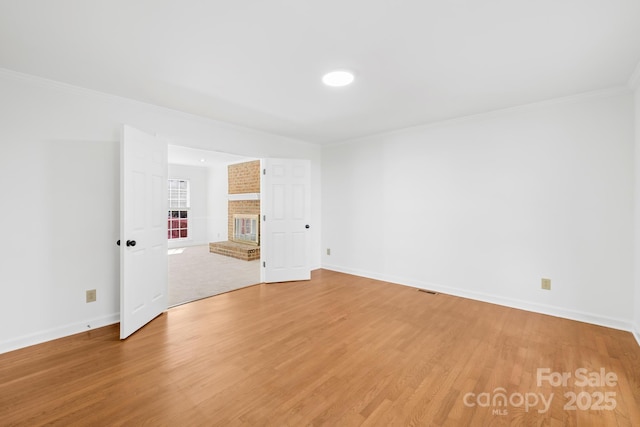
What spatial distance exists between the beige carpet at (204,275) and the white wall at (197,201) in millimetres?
1567

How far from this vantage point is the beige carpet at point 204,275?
4.02 metres

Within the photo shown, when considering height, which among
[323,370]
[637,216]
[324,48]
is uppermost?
[324,48]

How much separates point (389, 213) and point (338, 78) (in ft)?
8.37

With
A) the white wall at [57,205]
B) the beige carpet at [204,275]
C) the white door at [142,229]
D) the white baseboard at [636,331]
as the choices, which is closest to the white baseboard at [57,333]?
the white wall at [57,205]

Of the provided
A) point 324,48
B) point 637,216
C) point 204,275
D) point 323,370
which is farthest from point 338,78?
point 204,275

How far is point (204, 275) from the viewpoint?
4988 millimetres

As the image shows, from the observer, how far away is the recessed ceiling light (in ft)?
8.02

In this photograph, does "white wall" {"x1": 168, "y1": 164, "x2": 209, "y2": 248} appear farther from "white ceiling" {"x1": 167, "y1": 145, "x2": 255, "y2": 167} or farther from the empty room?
the empty room

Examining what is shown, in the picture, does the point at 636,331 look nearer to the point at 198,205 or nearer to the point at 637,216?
the point at 637,216

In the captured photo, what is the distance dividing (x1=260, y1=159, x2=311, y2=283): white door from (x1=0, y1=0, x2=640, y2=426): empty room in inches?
2.9

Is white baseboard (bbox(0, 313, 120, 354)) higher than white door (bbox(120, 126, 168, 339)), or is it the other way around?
white door (bbox(120, 126, 168, 339))

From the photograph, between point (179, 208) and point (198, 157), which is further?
point (179, 208)


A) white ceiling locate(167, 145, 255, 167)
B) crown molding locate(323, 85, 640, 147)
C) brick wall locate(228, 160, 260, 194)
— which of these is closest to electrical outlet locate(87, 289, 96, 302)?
white ceiling locate(167, 145, 255, 167)

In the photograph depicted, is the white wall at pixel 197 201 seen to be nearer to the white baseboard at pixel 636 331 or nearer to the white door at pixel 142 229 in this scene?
the white door at pixel 142 229
